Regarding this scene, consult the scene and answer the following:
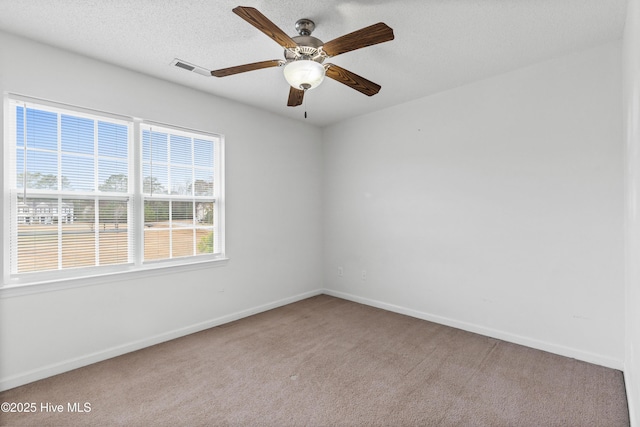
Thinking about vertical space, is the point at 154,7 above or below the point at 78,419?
above

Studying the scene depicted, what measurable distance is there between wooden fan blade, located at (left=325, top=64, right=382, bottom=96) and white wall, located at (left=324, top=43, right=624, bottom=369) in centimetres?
145

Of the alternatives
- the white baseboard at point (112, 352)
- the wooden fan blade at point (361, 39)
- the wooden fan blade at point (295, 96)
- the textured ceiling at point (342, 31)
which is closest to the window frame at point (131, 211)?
the textured ceiling at point (342, 31)

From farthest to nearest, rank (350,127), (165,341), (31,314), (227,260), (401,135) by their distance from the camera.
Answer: (350,127)
(401,135)
(227,260)
(165,341)
(31,314)

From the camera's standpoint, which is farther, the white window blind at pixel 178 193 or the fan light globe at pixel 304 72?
the white window blind at pixel 178 193

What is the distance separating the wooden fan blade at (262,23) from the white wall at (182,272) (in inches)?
71.3

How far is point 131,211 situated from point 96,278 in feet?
2.17

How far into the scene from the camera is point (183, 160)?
3.37 metres

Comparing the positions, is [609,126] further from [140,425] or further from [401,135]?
[140,425]

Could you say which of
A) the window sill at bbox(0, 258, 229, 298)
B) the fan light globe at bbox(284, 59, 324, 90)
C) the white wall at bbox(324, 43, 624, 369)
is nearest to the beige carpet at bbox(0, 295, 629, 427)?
the white wall at bbox(324, 43, 624, 369)

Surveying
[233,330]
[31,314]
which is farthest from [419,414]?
[31,314]

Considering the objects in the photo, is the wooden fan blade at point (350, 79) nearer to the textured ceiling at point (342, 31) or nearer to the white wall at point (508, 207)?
the textured ceiling at point (342, 31)

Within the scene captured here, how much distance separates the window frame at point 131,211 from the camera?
2324 millimetres

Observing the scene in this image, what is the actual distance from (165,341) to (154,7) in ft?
9.45

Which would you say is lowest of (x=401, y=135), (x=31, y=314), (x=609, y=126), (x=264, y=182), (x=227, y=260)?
(x=31, y=314)
